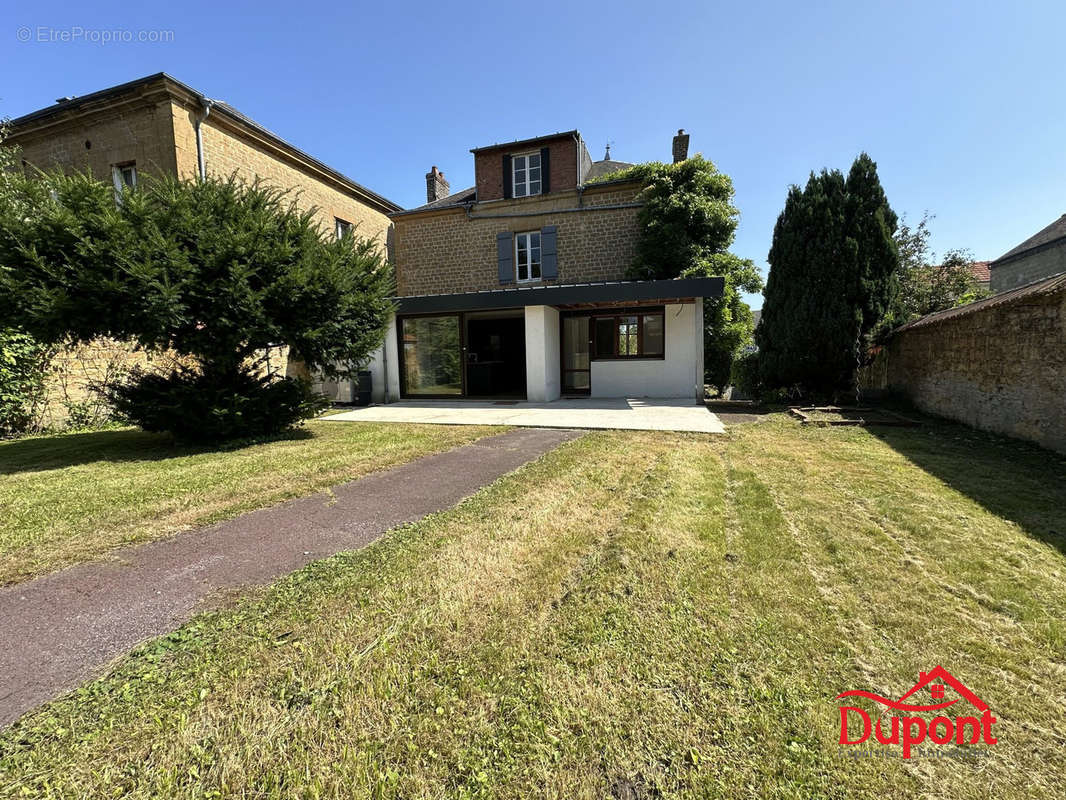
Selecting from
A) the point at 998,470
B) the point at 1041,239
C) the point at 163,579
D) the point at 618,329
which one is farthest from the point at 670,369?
the point at 1041,239

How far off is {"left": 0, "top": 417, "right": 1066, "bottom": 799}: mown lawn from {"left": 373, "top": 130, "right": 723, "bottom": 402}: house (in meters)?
7.65

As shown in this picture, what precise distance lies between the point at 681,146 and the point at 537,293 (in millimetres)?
8775

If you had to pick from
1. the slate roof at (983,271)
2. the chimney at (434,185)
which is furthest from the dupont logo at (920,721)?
the slate roof at (983,271)

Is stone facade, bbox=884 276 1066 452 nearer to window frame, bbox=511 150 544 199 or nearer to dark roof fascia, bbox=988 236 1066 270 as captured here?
window frame, bbox=511 150 544 199

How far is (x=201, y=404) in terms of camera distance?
6.18 meters

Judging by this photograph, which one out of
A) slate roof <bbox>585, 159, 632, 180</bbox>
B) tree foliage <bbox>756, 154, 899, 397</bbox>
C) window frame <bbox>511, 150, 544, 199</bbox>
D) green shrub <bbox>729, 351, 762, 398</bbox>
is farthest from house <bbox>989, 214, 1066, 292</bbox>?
window frame <bbox>511, 150, 544, 199</bbox>

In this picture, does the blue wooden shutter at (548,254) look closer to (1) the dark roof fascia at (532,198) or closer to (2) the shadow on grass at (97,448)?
(1) the dark roof fascia at (532,198)

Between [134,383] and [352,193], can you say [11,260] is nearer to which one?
[134,383]

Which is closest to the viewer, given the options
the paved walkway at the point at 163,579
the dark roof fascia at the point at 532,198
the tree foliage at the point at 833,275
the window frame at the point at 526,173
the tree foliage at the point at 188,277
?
the paved walkway at the point at 163,579

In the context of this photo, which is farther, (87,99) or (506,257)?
(506,257)

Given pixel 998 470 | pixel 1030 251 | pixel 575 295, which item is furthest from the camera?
pixel 1030 251

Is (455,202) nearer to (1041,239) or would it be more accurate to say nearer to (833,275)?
(833,275)

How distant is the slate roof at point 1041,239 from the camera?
19.0 meters

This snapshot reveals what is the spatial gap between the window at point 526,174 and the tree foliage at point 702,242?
149 inches
